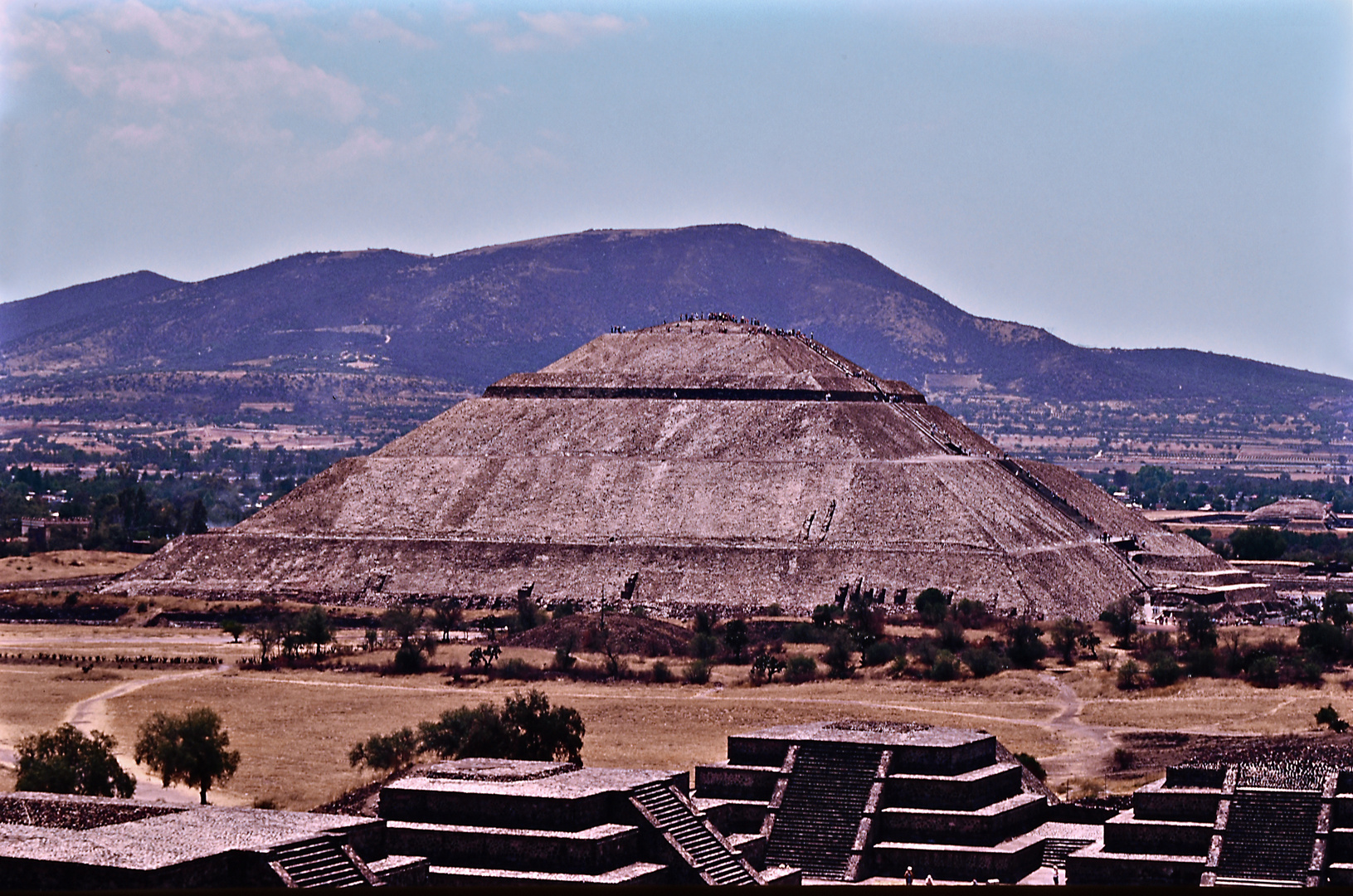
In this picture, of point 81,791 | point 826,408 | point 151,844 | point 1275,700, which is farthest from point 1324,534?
point 151,844

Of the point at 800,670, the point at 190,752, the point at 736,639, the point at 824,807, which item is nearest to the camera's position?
the point at 824,807

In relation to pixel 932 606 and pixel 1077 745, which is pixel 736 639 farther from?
pixel 1077 745

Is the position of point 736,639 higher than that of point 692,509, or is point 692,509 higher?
point 692,509

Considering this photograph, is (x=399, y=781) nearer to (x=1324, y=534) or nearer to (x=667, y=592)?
(x=667, y=592)

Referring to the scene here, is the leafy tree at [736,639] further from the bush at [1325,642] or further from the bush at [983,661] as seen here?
the bush at [1325,642]

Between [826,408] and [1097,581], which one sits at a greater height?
[826,408]

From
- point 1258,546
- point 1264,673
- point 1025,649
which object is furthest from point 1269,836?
point 1258,546

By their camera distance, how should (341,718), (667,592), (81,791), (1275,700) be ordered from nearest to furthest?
(81,791) → (341,718) → (1275,700) → (667,592)

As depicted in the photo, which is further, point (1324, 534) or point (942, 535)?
point (1324, 534)
